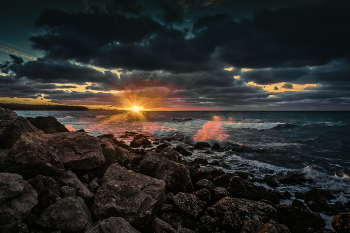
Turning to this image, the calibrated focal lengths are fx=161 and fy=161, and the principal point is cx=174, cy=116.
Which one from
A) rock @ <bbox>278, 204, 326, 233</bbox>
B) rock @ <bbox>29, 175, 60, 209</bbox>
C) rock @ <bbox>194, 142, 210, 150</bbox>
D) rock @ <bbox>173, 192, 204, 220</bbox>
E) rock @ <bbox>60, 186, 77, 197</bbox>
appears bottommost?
rock @ <bbox>194, 142, 210, 150</bbox>

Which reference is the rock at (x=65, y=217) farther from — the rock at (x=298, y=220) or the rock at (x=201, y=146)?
the rock at (x=201, y=146)

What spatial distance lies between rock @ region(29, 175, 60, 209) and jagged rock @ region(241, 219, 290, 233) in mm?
4743

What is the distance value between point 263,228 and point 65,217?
443cm

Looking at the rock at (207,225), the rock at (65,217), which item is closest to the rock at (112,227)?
the rock at (65,217)

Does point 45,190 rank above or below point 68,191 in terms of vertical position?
above

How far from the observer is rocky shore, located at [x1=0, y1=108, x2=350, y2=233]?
3355mm

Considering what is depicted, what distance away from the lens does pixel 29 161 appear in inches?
170

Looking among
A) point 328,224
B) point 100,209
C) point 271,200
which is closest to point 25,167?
point 100,209

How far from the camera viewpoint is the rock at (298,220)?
5.04 metres

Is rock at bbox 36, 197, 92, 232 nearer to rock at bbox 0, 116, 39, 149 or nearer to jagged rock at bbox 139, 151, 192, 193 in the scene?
jagged rock at bbox 139, 151, 192, 193

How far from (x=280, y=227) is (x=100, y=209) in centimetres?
440

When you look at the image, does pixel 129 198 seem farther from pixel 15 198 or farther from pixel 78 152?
pixel 78 152

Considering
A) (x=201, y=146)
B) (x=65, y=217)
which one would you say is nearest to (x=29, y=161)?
(x=65, y=217)

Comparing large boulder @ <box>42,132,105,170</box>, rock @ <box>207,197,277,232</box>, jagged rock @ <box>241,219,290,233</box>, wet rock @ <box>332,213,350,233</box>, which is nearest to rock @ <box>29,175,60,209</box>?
large boulder @ <box>42,132,105,170</box>
